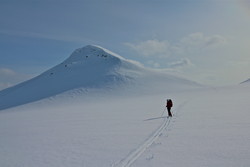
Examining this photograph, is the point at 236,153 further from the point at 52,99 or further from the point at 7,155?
the point at 52,99

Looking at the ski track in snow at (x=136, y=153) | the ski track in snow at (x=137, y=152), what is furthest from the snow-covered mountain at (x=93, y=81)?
the ski track in snow at (x=136, y=153)

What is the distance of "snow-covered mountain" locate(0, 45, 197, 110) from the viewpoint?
7938 cm

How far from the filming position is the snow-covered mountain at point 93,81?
7938 centimetres

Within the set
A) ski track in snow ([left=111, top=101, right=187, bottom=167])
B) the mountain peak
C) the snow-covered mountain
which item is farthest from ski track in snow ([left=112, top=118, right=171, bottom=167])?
the mountain peak

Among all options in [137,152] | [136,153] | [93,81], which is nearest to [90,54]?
[93,81]

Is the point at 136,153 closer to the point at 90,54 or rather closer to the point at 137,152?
the point at 137,152

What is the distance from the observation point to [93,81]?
88438 millimetres

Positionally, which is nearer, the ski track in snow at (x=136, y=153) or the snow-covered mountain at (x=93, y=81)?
the ski track in snow at (x=136, y=153)

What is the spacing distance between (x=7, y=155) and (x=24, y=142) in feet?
8.28

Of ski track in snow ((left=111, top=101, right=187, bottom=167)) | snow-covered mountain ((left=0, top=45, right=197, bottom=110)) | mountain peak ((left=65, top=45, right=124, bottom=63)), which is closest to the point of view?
ski track in snow ((left=111, top=101, right=187, bottom=167))

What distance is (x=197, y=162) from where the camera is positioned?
7.16 m

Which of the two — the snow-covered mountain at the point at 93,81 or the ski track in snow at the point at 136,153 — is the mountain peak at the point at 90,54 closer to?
the snow-covered mountain at the point at 93,81

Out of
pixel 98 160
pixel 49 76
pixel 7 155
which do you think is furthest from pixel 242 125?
pixel 49 76

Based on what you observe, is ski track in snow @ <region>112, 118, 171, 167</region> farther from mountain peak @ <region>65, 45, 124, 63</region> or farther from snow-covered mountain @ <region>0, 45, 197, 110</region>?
mountain peak @ <region>65, 45, 124, 63</region>
